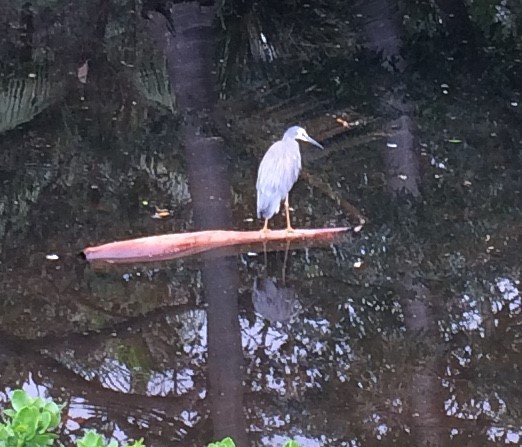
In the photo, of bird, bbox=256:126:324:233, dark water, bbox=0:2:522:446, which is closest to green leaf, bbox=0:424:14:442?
dark water, bbox=0:2:522:446

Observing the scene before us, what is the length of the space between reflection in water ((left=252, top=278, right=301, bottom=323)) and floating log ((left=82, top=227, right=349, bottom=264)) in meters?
0.37

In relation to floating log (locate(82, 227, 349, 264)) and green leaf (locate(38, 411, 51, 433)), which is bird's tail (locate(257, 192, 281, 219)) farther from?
green leaf (locate(38, 411, 51, 433))

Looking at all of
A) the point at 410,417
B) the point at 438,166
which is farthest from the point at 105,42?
the point at 410,417

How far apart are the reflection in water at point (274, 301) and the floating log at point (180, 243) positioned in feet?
1.20

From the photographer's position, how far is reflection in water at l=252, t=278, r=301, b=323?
4.35m

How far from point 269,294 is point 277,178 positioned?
788 mm

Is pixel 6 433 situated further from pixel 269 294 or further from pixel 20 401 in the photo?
pixel 269 294

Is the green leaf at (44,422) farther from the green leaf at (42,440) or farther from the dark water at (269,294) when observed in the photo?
the dark water at (269,294)

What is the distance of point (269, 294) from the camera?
14.9 feet

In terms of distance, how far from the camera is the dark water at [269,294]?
3.67 metres

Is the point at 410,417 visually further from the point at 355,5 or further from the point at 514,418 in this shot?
the point at 355,5

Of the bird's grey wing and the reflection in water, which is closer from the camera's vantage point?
the reflection in water

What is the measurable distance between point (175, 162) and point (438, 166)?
1649mm

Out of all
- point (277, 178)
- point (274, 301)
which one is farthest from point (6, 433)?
point (277, 178)
